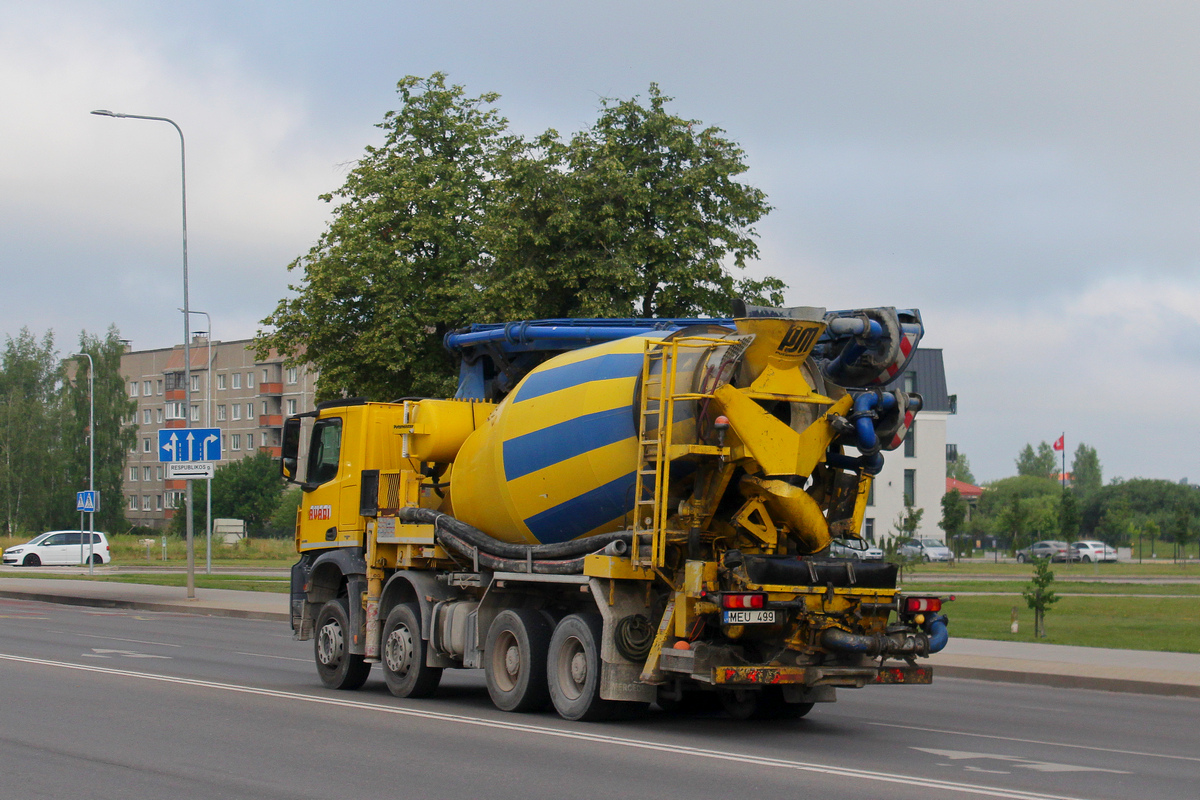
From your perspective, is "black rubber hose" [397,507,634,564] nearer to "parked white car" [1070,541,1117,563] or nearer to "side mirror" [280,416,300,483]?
"side mirror" [280,416,300,483]

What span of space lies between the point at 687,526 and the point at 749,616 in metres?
0.95

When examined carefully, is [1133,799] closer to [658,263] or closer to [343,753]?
[343,753]

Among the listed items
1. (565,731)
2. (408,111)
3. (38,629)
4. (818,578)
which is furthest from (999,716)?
(408,111)

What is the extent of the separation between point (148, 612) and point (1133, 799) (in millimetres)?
25877

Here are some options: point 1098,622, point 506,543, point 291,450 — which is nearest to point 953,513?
point 1098,622

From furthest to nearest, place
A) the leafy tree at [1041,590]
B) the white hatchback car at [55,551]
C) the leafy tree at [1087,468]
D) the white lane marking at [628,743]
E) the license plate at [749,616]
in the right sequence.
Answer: the leafy tree at [1087,468]
the white hatchback car at [55,551]
the leafy tree at [1041,590]
the license plate at [749,616]
the white lane marking at [628,743]

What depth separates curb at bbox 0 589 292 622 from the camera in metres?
28.0

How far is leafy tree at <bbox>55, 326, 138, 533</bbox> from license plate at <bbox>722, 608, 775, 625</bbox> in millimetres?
88228

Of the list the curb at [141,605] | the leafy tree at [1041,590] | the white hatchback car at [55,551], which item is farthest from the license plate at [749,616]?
the white hatchback car at [55,551]

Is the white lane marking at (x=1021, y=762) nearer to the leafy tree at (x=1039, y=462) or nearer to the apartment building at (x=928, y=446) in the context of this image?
the apartment building at (x=928, y=446)

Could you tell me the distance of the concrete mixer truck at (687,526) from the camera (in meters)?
10.8

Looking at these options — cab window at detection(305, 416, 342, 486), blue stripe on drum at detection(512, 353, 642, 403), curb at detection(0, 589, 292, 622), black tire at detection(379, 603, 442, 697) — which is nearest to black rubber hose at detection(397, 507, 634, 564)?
black tire at detection(379, 603, 442, 697)

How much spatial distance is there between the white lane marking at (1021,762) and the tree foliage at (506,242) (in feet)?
48.5

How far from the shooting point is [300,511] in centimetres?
1638
